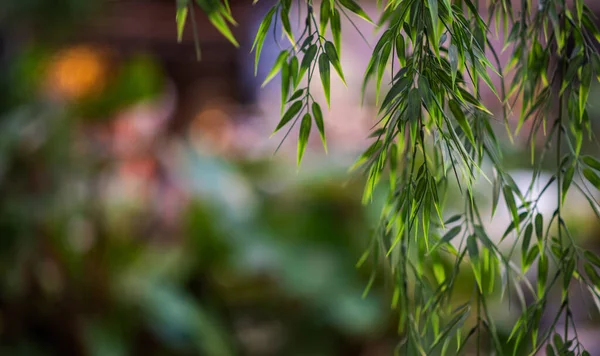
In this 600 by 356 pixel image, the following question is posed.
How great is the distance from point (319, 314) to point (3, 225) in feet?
2.69

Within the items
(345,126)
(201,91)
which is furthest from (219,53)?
(345,126)

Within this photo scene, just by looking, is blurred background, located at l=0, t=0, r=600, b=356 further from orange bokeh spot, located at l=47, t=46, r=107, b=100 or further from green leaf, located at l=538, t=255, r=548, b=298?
green leaf, located at l=538, t=255, r=548, b=298

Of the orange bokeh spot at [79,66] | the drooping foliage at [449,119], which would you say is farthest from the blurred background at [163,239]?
the drooping foliage at [449,119]

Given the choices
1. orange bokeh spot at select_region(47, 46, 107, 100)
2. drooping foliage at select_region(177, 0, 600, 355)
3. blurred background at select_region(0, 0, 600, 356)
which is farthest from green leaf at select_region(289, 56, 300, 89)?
orange bokeh spot at select_region(47, 46, 107, 100)

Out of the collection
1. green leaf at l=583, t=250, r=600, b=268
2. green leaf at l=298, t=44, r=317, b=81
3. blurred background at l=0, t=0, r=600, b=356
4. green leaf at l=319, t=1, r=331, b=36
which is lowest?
blurred background at l=0, t=0, r=600, b=356

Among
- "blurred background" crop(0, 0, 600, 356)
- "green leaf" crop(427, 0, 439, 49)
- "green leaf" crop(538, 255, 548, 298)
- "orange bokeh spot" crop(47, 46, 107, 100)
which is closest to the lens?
"green leaf" crop(427, 0, 439, 49)

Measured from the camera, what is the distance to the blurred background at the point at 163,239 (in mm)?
1690

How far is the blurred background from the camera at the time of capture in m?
1.69

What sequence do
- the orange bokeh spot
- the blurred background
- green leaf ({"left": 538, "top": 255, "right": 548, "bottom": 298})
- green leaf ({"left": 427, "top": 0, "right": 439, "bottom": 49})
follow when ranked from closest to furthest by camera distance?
1. green leaf ({"left": 427, "top": 0, "right": 439, "bottom": 49})
2. green leaf ({"left": 538, "top": 255, "right": 548, "bottom": 298})
3. the blurred background
4. the orange bokeh spot

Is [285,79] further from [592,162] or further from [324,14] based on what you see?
[592,162]

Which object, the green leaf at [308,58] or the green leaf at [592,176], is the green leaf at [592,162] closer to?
the green leaf at [592,176]

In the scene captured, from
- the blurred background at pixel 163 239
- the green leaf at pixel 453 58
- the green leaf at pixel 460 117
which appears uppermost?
the green leaf at pixel 453 58

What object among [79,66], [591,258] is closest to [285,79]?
[591,258]

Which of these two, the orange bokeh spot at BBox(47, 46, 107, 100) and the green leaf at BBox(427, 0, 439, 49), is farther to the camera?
the orange bokeh spot at BBox(47, 46, 107, 100)
